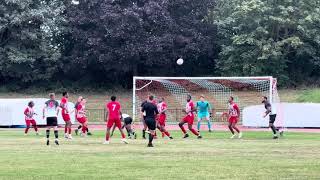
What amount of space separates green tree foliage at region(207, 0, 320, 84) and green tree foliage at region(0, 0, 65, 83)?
14.5 m

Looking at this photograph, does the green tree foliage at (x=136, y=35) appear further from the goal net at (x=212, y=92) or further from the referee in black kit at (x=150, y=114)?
the referee in black kit at (x=150, y=114)

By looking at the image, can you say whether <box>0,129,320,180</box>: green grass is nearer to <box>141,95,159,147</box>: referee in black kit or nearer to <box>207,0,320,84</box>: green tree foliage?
<box>141,95,159,147</box>: referee in black kit

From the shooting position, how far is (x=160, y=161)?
19141mm

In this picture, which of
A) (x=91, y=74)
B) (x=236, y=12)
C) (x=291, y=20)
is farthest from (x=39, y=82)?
(x=291, y=20)

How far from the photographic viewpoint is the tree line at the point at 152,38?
58.3 metres

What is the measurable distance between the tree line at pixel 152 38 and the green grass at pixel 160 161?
33.2 meters

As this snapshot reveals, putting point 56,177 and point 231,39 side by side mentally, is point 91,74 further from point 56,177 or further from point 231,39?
point 56,177

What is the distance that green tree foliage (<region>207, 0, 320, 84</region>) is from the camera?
194ft

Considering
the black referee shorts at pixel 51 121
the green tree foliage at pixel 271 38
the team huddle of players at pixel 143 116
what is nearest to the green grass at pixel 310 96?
the green tree foliage at pixel 271 38

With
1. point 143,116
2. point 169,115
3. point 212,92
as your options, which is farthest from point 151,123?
point 212,92

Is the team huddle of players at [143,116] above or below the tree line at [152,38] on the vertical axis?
below

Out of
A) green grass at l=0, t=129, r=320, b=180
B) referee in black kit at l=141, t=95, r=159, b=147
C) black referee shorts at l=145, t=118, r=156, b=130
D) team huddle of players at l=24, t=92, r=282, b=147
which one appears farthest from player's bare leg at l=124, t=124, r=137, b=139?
black referee shorts at l=145, t=118, r=156, b=130

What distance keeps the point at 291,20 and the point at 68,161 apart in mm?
42915

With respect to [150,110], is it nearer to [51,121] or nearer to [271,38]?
[51,121]
